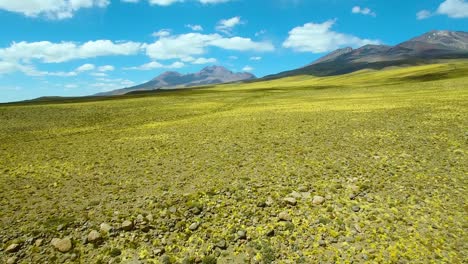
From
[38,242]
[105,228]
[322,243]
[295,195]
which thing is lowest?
[322,243]

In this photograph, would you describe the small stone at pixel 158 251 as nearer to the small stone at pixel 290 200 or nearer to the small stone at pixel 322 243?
the small stone at pixel 322 243

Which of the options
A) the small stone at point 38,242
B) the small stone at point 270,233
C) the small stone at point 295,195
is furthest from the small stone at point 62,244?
the small stone at point 295,195

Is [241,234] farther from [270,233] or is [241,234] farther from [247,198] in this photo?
[247,198]

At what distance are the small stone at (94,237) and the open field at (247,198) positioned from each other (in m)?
0.07

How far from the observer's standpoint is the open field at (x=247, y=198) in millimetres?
9547

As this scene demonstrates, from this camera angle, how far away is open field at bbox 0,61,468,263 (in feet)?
31.3

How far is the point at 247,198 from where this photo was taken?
512 inches

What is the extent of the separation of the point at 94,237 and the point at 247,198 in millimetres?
6411

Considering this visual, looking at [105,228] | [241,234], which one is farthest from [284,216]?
[105,228]

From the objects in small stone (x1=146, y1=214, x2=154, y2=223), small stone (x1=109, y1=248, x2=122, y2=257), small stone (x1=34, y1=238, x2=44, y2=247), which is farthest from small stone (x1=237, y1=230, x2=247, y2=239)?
small stone (x1=34, y1=238, x2=44, y2=247)

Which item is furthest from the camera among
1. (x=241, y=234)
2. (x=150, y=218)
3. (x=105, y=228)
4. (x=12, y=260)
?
(x=150, y=218)

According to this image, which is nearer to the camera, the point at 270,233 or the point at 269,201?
the point at 270,233

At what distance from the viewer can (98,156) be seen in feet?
70.7

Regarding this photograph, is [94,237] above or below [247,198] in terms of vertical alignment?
above
